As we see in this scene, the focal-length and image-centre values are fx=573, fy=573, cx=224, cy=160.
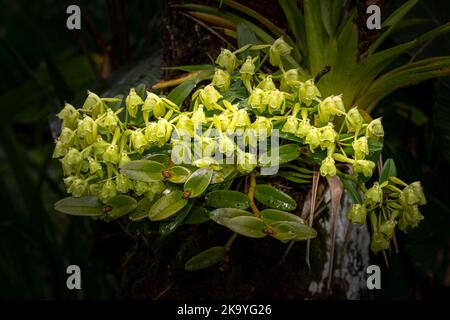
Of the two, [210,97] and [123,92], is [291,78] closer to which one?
[210,97]

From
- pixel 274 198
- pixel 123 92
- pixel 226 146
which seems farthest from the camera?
pixel 123 92

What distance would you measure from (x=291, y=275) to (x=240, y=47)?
0.40 m

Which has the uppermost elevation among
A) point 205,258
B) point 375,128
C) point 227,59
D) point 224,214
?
point 227,59

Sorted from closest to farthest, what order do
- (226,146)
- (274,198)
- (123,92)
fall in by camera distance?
1. (226,146)
2. (274,198)
3. (123,92)

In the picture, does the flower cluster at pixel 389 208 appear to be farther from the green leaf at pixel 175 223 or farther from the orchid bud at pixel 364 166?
the green leaf at pixel 175 223

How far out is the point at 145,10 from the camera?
57.3 inches

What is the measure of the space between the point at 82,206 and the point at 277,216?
27cm

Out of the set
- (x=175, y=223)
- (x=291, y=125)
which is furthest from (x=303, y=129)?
(x=175, y=223)

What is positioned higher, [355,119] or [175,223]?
[355,119]

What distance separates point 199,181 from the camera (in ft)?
2.47

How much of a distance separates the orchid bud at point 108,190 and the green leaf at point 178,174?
8 cm

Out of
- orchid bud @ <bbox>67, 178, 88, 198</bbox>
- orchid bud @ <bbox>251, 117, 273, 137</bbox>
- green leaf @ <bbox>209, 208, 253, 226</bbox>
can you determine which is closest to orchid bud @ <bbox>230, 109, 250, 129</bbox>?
orchid bud @ <bbox>251, 117, 273, 137</bbox>
